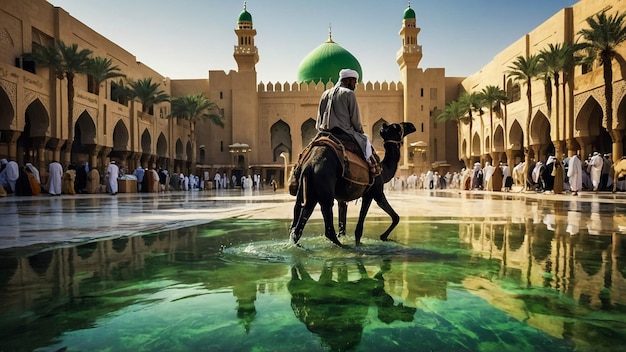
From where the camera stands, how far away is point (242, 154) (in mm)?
37031

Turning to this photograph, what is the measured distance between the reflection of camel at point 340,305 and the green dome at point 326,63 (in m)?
36.9

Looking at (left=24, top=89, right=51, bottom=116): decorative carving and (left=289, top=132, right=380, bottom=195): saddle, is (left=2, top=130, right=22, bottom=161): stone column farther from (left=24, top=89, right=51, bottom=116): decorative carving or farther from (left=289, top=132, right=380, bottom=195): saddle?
(left=289, top=132, right=380, bottom=195): saddle

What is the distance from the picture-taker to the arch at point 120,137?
92.9 feet

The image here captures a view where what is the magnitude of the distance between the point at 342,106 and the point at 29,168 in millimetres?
17903

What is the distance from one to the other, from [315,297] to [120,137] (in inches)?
1142

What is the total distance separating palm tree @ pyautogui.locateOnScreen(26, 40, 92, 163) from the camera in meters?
20.5

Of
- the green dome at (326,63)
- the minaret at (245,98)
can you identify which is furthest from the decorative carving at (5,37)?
the green dome at (326,63)

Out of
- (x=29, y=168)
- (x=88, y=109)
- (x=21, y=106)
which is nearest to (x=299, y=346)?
(x=29, y=168)

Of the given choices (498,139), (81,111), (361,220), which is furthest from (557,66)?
(81,111)

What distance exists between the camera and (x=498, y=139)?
3222 centimetres

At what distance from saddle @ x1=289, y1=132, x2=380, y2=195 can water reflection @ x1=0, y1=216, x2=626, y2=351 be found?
558 millimetres

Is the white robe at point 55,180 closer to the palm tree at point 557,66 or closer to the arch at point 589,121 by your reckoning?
the palm tree at point 557,66

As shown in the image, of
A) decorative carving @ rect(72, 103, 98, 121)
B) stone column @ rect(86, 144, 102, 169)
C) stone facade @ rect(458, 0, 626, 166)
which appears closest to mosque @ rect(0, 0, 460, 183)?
stone column @ rect(86, 144, 102, 169)

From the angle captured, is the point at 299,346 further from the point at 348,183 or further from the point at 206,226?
the point at 206,226
